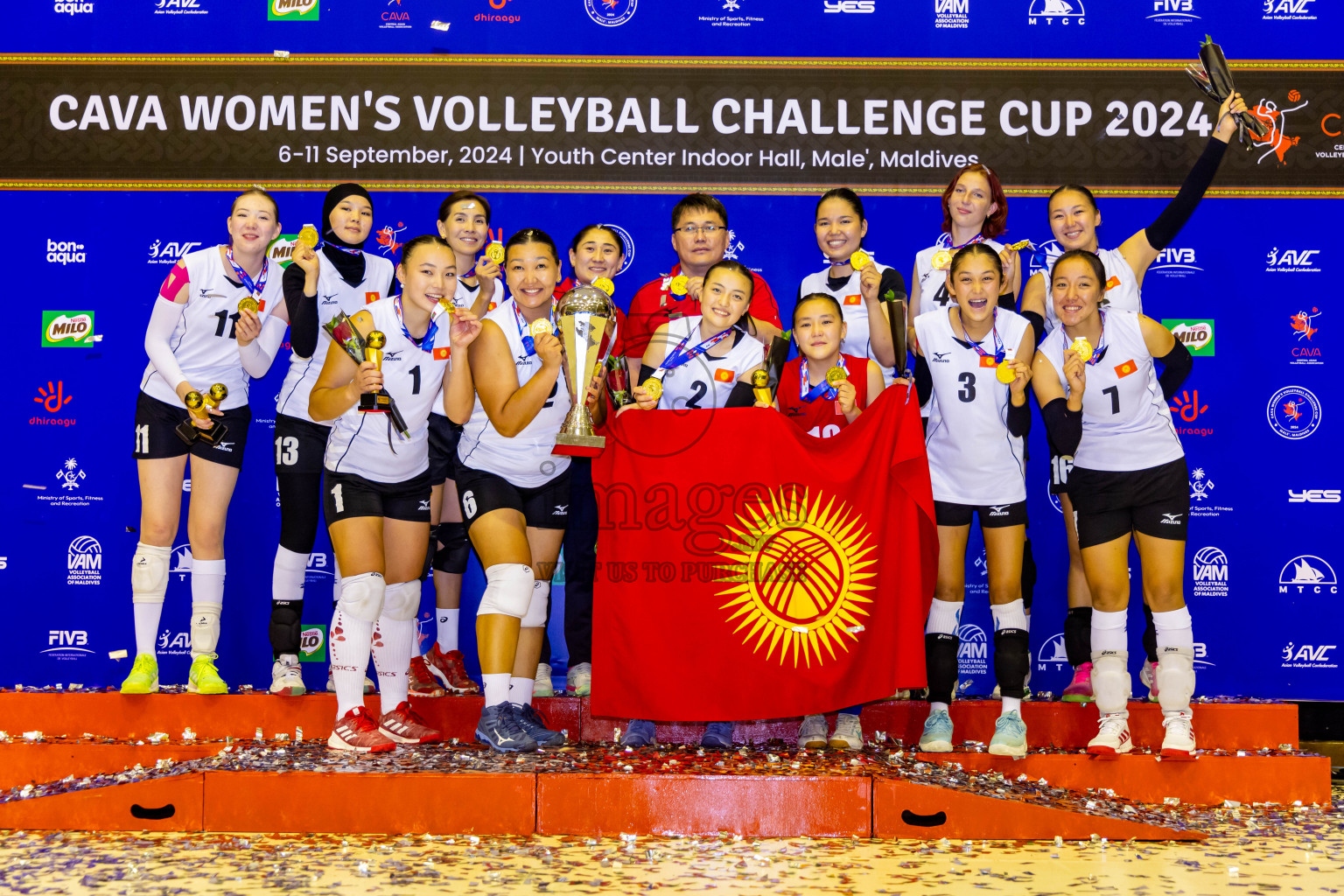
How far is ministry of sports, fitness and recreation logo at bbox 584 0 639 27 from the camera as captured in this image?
5.66 meters

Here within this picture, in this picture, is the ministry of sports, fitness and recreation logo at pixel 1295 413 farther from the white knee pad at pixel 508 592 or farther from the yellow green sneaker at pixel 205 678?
the yellow green sneaker at pixel 205 678

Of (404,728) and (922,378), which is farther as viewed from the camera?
(922,378)

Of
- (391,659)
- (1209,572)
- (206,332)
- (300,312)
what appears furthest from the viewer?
(1209,572)

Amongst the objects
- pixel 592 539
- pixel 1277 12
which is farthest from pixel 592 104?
pixel 1277 12

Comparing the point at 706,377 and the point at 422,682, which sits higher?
the point at 706,377

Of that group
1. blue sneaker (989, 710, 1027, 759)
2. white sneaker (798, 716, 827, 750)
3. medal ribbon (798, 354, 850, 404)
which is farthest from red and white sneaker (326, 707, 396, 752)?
blue sneaker (989, 710, 1027, 759)

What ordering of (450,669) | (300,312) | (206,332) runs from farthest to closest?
(450,669), (206,332), (300,312)

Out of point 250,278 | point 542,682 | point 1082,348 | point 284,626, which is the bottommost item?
point 542,682

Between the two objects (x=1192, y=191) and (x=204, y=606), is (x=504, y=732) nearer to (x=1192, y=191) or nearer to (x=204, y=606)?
(x=204, y=606)

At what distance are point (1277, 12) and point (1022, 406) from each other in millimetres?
3144

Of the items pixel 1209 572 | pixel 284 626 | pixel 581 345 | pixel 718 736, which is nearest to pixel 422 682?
pixel 284 626

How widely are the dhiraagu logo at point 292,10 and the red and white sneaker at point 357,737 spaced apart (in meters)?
3.71

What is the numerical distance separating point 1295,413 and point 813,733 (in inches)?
128

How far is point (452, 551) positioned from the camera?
15.8ft
